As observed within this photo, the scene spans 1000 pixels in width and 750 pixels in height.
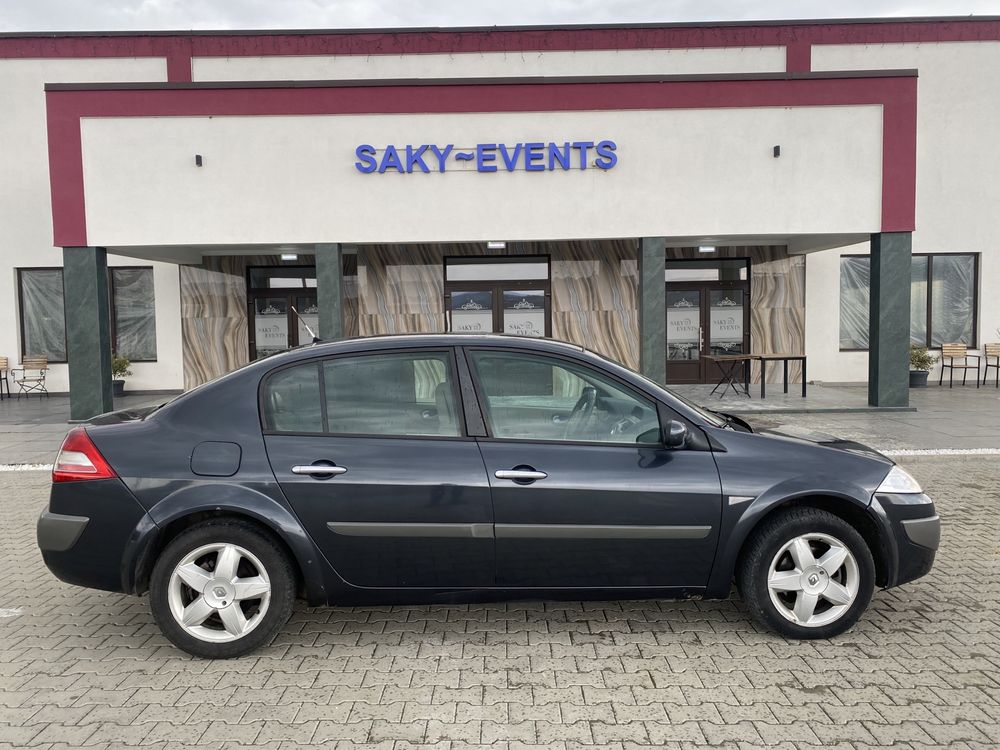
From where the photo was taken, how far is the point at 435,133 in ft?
40.7

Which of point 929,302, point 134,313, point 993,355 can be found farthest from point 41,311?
point 993,355

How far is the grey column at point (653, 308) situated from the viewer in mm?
12570

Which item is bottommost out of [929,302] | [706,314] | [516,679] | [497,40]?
[516,679]

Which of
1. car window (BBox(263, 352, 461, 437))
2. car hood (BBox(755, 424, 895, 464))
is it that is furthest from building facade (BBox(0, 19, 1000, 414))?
car hood (BBox(755, 424, 895, 464))

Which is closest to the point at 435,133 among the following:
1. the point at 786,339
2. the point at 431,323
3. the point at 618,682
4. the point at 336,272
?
the point at 336,272

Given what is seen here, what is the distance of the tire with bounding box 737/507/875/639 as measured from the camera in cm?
356

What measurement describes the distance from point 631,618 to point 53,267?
17.3 metres

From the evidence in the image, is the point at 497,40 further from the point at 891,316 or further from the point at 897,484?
the point at 897,484

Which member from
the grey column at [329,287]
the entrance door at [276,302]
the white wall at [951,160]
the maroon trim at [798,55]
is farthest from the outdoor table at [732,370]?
the entrance door at [276,302]

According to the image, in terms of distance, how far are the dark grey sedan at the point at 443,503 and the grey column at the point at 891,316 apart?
33.3ft

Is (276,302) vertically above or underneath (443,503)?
above

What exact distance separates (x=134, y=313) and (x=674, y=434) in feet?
54.5

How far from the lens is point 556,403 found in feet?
12.2

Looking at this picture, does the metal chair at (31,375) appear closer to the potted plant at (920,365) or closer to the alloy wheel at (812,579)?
the alloy wheel at (812,579)
